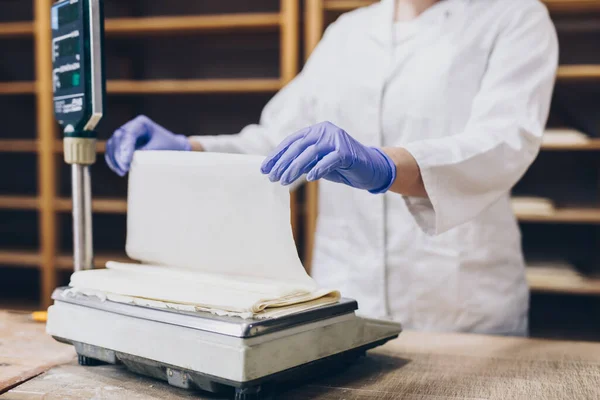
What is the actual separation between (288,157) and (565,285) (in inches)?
75.1

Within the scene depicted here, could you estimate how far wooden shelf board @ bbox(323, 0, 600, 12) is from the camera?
247 centimetres

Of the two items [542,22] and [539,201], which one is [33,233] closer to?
[539,201]

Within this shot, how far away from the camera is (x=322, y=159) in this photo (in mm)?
905

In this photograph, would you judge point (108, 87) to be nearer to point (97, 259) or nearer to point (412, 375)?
point (97, 259)

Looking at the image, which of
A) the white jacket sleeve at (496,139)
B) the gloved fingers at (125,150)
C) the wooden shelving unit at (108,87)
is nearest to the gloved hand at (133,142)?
the gloved fingers at (125,150)

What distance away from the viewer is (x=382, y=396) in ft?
2.66

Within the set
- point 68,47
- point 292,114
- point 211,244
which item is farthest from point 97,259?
point 211,244

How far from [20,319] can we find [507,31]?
119 centimetres

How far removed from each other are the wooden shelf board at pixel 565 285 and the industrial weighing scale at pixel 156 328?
1.64m

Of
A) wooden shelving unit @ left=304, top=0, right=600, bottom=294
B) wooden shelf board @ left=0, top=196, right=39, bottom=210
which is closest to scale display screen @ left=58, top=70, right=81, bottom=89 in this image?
wooden shelving unit @ left=304, top=0, right=600, bottom=294

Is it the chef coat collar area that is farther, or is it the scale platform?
the chef coat collar area

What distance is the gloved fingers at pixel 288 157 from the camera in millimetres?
854

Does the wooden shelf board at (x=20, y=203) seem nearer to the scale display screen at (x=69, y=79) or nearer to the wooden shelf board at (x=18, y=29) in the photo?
the wooden shelf board at (x=18, y=29)

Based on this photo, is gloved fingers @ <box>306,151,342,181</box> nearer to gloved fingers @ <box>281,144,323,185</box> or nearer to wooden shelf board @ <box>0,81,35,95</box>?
gloved fingers @ <box>281,144,323,185</box>
